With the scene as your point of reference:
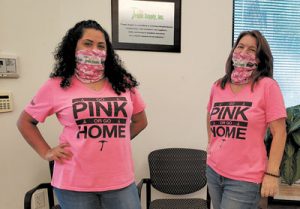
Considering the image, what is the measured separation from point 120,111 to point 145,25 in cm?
116

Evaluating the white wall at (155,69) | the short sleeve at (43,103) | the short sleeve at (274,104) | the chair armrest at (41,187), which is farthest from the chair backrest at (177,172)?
the short sleeve at (43,103)

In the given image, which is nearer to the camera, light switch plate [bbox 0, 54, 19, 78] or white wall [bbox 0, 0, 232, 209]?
light switch plate [bbox 0, 54, 19, 78]

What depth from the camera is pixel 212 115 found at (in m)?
1.33

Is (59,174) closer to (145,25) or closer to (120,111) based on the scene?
(120,111)

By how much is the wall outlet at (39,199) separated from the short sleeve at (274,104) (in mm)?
1703

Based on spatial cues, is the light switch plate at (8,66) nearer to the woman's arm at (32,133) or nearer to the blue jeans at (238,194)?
the woman's arm at (32,133)

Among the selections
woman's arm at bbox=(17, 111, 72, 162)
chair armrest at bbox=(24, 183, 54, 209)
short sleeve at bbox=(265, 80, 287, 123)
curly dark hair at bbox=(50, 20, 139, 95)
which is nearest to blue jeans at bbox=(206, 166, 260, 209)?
short sleeve at bbox=(265, 80, 287, 123)

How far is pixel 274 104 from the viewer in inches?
44.8

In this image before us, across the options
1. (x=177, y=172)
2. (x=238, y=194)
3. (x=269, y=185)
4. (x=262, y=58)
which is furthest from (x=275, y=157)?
(x=177, y=172)

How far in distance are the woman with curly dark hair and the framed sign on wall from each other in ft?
2.70

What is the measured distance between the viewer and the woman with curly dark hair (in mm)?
1078

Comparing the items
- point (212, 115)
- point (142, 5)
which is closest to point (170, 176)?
point (212, 115)

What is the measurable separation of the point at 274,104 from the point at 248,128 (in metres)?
0.16

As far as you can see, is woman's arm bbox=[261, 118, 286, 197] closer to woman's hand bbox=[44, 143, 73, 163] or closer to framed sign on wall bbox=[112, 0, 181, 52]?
Answer: woman's hand bbox=[44, 143, 73, 163]
